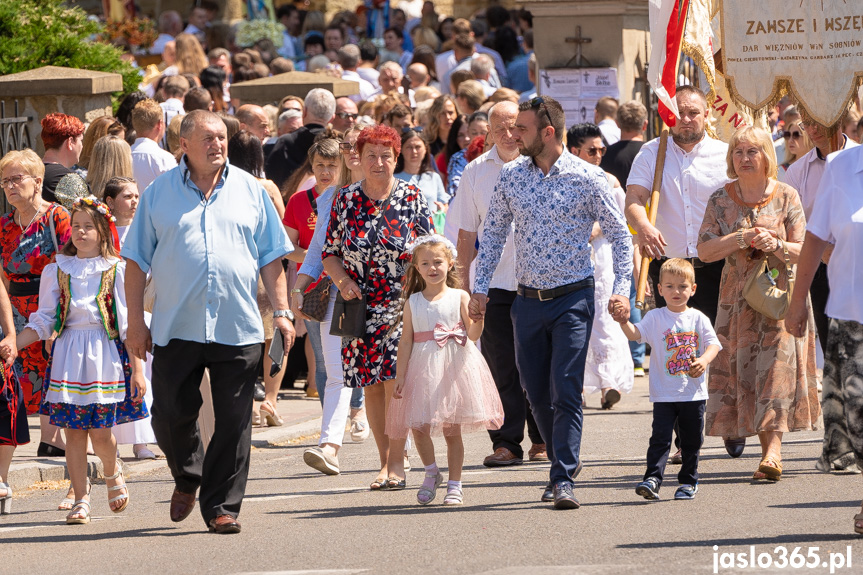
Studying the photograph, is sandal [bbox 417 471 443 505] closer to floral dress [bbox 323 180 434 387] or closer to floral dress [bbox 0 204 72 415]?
floral dress [bbox 323 180 434 387]

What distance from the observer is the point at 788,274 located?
885 centimetres

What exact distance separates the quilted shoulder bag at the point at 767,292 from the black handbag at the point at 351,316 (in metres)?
2.11

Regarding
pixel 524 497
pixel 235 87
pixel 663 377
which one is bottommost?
pixel 524 497

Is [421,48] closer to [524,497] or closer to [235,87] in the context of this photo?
[235,87]

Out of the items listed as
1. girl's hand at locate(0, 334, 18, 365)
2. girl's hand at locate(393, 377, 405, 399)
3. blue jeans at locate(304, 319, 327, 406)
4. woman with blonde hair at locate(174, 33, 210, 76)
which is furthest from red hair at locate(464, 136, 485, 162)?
woman with blonde hair at locate(174, 33, 210, 76)

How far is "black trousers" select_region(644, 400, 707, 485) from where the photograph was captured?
8203 millimetres

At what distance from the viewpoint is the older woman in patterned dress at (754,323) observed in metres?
8.79

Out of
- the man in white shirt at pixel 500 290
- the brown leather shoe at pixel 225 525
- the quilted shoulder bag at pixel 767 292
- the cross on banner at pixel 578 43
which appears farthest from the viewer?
the cross on banner at pixel 578 43

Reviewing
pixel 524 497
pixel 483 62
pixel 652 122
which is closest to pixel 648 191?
pixel 524 497

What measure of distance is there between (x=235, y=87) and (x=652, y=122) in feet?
14.3

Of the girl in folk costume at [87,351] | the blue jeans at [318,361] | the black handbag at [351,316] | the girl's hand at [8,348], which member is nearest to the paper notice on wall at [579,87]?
the blue jeans at [318,361]

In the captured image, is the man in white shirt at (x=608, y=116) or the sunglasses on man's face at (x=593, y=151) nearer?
the sunglasses on man's face at (x=593, y=151)

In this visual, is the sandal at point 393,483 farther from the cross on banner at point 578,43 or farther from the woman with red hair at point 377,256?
the cross on banner at point 578,43

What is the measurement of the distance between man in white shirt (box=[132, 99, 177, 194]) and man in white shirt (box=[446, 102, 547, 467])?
8.29 ft
